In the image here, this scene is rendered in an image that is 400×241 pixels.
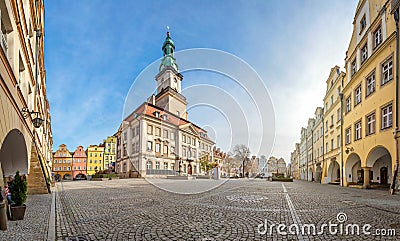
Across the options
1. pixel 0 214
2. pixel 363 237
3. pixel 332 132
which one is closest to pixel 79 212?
pixel 0 214

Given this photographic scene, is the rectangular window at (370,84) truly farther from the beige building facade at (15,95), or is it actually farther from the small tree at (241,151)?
the beige building facade at (15,95)

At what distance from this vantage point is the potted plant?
757 centimetres

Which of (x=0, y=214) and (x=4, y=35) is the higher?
(x=4, y=35)

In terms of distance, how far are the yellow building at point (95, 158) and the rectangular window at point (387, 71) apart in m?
82.2

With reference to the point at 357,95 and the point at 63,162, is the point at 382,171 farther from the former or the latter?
the point at 63,162

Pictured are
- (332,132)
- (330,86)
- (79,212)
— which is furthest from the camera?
(330,86)

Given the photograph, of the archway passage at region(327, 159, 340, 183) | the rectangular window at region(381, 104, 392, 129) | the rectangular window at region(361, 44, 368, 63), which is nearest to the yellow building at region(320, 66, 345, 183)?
the archway passage at region(327, 159, 340, 183)

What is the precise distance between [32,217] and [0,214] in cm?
177

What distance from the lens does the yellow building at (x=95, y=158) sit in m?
85.6

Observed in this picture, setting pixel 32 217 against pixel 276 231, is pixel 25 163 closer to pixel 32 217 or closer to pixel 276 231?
pixel 32 217

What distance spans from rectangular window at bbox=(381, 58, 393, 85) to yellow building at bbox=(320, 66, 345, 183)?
9771 millimetres

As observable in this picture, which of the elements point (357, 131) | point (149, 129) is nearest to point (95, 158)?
point (149, 129)

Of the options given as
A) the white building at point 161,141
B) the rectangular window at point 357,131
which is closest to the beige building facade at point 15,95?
the white building at point 161,141

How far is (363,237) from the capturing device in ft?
18.3
